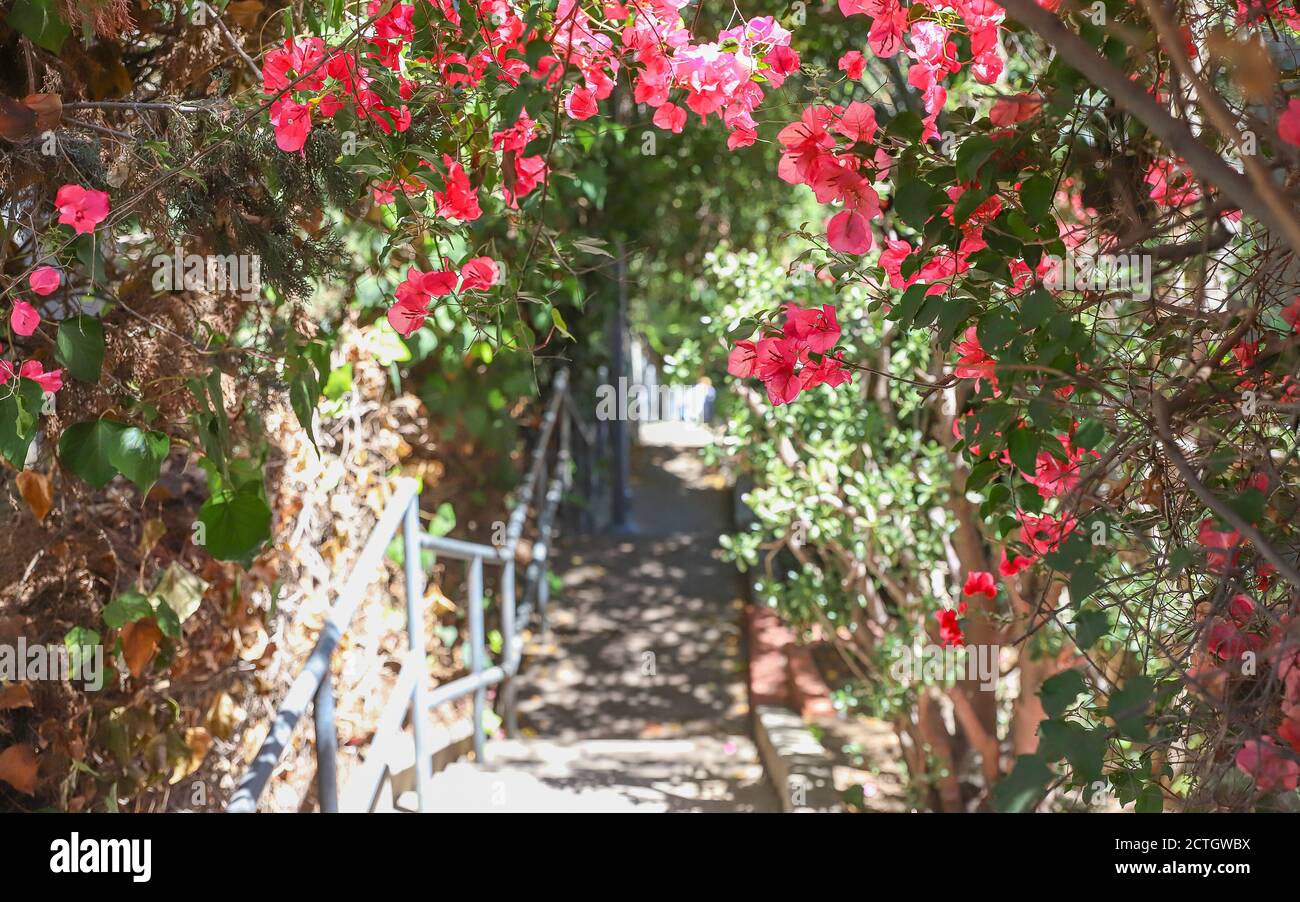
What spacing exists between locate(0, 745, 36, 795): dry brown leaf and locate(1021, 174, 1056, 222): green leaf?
69.9 inches

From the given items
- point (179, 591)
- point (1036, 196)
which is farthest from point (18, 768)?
point (1036, 196)

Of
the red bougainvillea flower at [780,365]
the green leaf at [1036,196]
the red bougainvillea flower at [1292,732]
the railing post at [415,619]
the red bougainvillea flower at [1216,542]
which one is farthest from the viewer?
the railing post at [415,619]

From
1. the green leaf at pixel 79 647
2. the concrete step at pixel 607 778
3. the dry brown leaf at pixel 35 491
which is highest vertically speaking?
the dry brown leaf at pixel 35 491

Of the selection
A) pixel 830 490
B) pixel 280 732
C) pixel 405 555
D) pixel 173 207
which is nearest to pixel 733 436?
pixel 830 490

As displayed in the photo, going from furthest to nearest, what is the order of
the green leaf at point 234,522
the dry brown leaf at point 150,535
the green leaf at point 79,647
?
the dry brown leaf at point 150,535
the green leaf at point 79,647
the green leaf at point 234,522

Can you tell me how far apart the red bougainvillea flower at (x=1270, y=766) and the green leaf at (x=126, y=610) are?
1.72 metres

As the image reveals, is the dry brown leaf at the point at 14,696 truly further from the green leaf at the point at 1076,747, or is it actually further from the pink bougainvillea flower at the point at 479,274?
the green leaf at the point at 1076,747

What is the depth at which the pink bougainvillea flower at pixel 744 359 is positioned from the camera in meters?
1.58

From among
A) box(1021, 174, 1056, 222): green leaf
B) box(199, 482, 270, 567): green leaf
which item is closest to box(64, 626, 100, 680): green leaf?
box(199, 482, 270, 567): green leaf

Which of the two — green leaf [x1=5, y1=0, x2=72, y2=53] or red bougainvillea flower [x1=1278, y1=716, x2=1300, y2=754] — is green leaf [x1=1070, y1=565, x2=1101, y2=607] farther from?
green leaf [x1=5, y1=0, x2=72, y2=53]

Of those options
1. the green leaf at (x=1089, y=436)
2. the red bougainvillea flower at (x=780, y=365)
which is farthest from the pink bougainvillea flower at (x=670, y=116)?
the green leaf at (x=1089, y=436)

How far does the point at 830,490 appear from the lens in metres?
3.62
